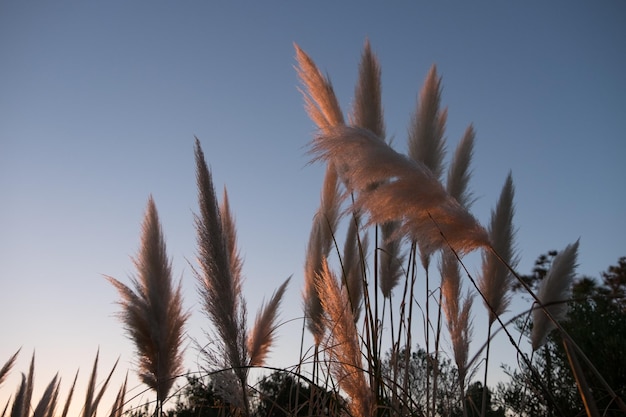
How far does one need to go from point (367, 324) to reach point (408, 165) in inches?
39.8

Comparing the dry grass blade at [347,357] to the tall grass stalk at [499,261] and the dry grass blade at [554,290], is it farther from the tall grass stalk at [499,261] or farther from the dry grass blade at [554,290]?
the dry grass blade at [554,290]

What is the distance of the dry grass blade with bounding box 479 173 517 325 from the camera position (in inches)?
121

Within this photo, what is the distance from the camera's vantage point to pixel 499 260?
307 centimetres

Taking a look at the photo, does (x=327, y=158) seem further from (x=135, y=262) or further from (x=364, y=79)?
(x=135, y=262)

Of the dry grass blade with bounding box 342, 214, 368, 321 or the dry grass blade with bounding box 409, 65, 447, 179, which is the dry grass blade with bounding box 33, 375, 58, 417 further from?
the dry grass blade with bounding box 409, 65, 447, 179

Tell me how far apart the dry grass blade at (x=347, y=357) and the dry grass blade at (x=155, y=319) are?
989 millimetres

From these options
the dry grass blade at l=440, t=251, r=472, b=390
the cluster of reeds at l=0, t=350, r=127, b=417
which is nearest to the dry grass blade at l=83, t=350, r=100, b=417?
the cluster of reeds at l=0, t=350, r=127, b=417

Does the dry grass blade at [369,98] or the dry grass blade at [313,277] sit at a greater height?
the dry grass blade at [369,98]

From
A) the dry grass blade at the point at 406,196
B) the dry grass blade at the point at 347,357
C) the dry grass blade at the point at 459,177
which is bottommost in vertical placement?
the dry grass blade at the point at 347,357

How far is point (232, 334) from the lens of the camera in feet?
7.13

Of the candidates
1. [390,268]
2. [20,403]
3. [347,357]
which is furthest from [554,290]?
[20,403]

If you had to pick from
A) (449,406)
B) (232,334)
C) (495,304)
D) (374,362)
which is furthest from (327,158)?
(449,406)

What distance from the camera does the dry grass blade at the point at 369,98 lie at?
3229 millimetres

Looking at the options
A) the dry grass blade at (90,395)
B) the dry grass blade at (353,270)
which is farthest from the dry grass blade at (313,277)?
the dry grass blade at (90,395)
